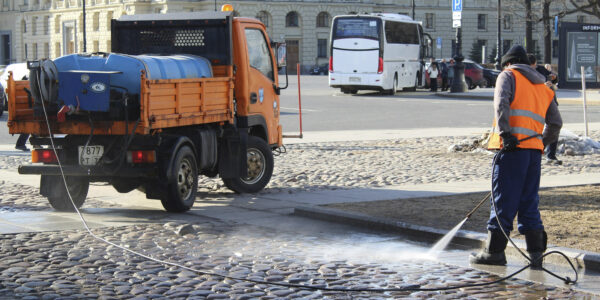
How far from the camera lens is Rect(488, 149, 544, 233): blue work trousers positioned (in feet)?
25.0

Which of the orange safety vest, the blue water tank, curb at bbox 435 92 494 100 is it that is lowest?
curb at bbox 435 92 494 100

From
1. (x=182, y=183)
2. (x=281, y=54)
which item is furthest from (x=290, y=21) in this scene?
(x=182, y=183)

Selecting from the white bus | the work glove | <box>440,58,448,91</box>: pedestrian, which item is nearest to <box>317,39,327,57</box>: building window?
<box>440,58,448,91</box>: pedestrian

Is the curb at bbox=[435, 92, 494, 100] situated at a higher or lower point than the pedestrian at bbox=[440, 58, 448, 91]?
lower

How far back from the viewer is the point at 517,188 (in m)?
7.60

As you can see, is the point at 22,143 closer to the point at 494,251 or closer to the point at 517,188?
the point at 494,251

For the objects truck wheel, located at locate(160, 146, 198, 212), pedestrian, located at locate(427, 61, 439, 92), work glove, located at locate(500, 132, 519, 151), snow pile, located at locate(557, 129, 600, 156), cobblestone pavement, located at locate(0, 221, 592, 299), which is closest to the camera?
cobblestone pavement, located at locate(0, 221, 592, 299)

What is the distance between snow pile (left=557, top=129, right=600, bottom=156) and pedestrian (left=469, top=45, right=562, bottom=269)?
9589mm

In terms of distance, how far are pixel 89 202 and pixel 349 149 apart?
7.47 m

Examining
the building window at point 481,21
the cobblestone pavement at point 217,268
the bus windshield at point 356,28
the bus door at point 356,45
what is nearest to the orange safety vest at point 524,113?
the cobblestone pavement at point 217,268

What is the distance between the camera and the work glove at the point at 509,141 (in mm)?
7535

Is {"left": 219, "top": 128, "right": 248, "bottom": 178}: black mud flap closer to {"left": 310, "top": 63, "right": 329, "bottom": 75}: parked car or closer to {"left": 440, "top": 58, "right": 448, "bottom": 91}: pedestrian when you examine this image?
{"left": 440, "top": 58, "right": 448, "bottom": 91}: pedestrian

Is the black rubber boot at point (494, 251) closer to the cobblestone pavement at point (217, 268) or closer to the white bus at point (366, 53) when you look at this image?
the cobblestone pavement at point (217, 268)

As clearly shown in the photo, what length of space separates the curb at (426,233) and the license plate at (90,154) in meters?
2.18
